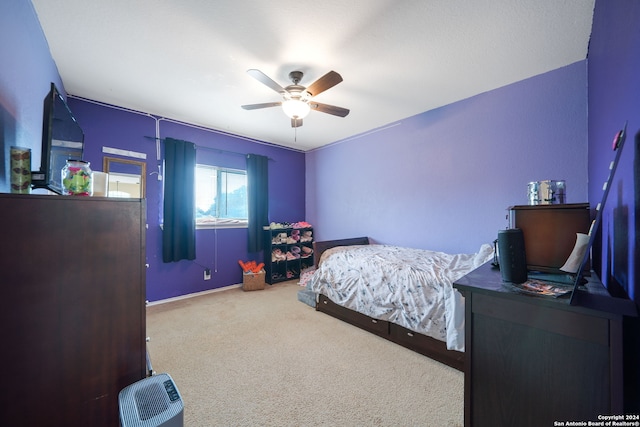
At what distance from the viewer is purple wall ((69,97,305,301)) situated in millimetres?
2938

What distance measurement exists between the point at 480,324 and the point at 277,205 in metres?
4.02

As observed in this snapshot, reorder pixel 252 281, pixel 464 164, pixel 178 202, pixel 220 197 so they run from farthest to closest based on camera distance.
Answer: pixel 220 197
pixel 252 281
pixel 178 202
pixel 464 164

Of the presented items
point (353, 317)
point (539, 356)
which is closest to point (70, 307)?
point (539, 356)

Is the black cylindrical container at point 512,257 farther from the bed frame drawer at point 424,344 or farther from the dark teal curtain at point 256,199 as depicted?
the dark teal curtain at point 256,199

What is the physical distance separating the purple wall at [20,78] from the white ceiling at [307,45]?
18cm

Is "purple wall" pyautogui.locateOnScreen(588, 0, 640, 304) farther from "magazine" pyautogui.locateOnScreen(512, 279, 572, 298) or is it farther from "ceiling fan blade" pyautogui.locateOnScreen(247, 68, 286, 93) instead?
"ceiling fan blade" pyautogui.locateOnScreen(247, 68, 286, 93)

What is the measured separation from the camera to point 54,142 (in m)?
1.30

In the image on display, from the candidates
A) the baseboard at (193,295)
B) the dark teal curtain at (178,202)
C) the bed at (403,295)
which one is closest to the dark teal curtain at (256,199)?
the baseboard at (193,295)

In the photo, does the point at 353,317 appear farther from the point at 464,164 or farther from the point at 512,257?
the point at 464,164

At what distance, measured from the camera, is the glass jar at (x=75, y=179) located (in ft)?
3.71

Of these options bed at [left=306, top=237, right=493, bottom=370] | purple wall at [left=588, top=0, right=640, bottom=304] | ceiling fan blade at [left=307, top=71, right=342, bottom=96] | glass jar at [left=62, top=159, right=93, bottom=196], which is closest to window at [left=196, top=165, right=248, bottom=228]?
bed at [left=306, top=237, right=493, bottom=370]

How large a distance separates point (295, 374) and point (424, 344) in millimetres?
1102

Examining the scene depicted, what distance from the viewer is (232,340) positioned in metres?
2.29

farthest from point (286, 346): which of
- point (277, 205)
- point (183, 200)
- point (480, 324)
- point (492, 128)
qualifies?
point (492, 128)
